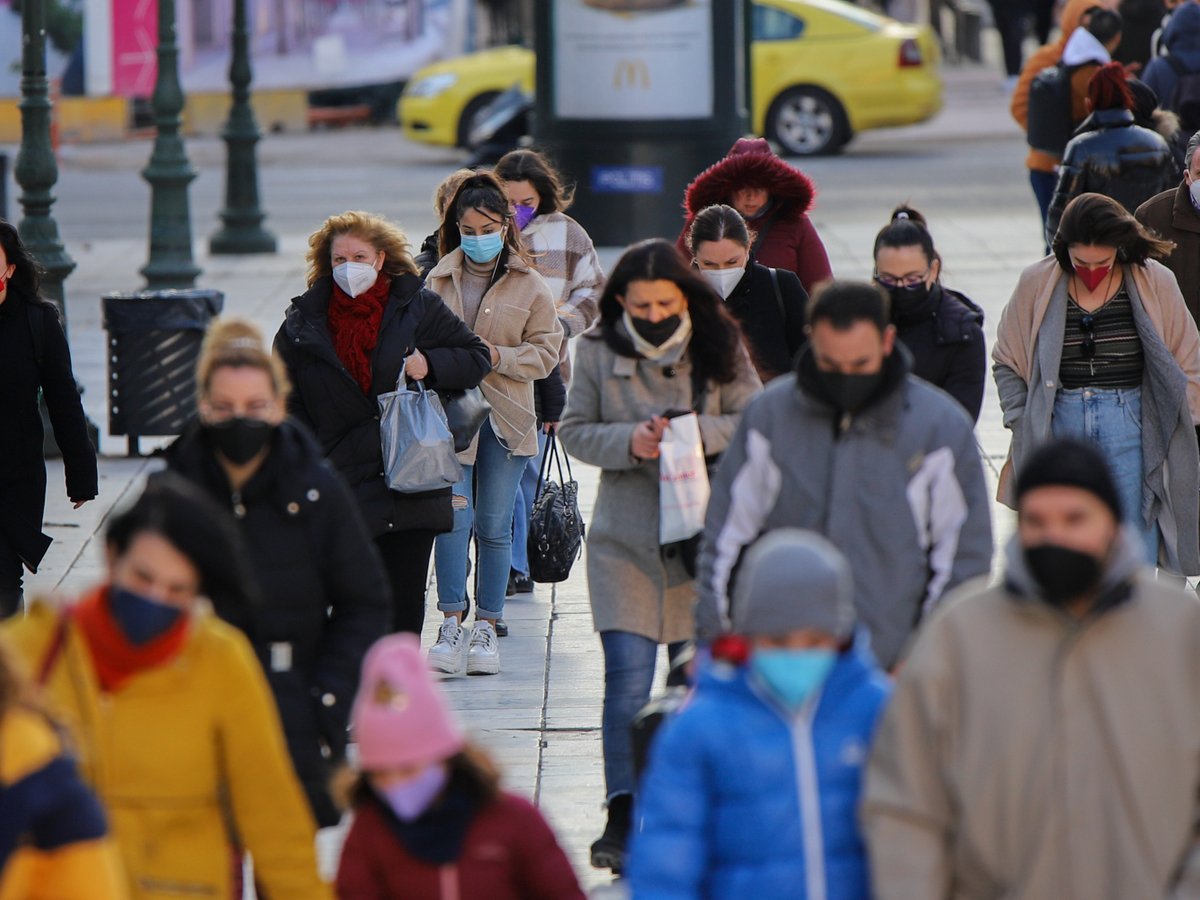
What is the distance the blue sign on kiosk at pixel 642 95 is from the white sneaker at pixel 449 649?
9.63 metres

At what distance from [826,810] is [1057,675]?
0.46 meters

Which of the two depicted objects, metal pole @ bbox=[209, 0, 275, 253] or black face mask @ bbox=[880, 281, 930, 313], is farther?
metal pole @ bbox=[209, 0, 275, 253]

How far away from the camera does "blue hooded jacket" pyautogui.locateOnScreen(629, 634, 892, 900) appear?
3842mm

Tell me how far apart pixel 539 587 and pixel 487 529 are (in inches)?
48.7

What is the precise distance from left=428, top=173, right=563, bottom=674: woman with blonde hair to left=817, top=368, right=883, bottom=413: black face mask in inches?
120

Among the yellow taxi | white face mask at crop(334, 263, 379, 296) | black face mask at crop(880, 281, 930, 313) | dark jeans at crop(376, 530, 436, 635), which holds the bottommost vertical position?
dark jeans at crop(376, 530, 436, 635)

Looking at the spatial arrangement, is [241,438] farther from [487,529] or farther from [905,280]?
[487,529]

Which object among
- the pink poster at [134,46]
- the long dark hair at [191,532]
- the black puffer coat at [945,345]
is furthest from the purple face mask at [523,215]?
the pink poster at [134,46]

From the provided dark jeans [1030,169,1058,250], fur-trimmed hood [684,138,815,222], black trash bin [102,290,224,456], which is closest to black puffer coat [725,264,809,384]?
fur-trimmed hood [684,138,815,222]

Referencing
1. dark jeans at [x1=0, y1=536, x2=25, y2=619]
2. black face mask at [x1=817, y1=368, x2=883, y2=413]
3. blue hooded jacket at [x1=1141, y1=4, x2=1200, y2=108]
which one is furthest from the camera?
blue hooded jacket at [x1=1141, y1=4, x2=1200, y2=108]

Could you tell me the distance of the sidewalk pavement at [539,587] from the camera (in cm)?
669

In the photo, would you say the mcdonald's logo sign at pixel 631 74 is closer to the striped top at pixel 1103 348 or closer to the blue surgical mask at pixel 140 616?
the striped top at pixel 1103 348

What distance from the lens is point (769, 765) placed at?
385 cm

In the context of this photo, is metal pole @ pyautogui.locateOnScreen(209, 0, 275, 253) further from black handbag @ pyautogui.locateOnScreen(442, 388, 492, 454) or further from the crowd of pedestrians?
black handbag @ pyautogui.locateOnScreen(442, 388, 492, 454)
